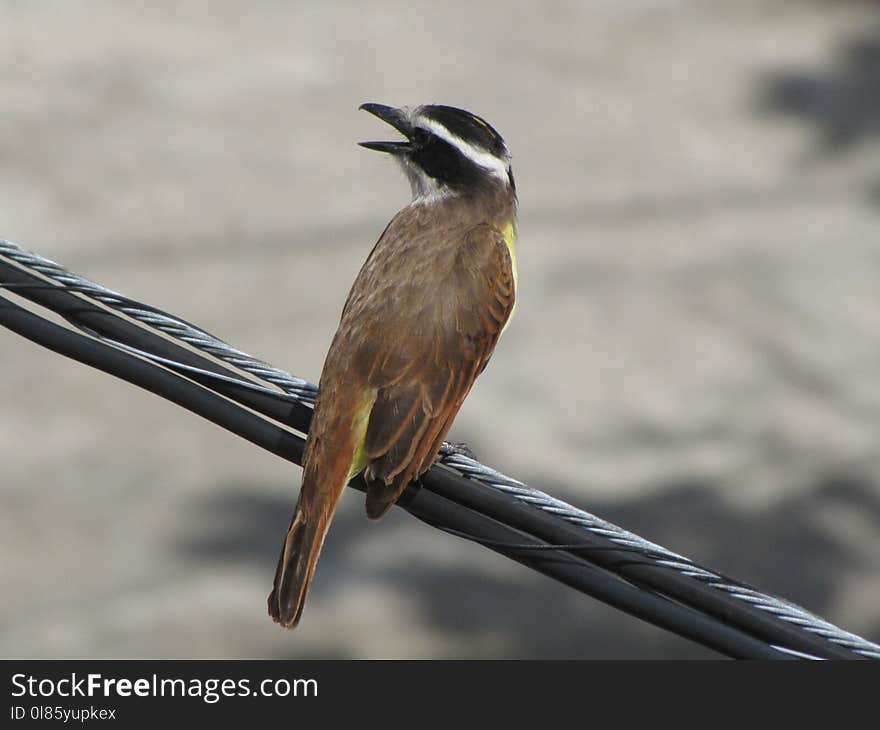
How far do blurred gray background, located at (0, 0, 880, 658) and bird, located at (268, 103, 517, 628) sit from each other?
15.4 feet

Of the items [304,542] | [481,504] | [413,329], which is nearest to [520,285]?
[413,329]

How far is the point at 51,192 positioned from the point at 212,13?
169 inches

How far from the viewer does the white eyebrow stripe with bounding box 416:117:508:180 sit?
276 inches

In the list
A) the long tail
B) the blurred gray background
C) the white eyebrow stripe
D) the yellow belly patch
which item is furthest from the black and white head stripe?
the blurred gray background

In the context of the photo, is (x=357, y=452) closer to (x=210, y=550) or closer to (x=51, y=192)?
(x=210, y=550)

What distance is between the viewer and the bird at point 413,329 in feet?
17.9

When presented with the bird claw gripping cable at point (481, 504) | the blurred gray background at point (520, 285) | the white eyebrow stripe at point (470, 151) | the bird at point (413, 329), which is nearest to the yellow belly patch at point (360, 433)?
the bird at point (413, 329)

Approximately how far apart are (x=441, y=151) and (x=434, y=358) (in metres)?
1.51

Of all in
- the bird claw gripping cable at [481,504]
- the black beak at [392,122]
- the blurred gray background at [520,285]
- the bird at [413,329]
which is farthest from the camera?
the blurred gray background at [520,285]

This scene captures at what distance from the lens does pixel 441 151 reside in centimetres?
714

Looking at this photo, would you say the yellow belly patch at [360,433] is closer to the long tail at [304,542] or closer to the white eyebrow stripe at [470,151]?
the long tail at [304,542]

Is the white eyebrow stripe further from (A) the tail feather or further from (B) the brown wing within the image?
(A) the tail feather
